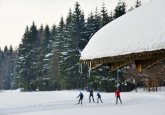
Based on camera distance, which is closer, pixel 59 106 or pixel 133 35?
pixel 133 35

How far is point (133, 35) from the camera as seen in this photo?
870cm

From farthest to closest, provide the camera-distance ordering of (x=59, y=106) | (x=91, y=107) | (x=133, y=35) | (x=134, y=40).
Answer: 1. (x=59, y=106)
2. (x=91, y=107)
3. (x=133, y=35)
4. (x=134, y=40)

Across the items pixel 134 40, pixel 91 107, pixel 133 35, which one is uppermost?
pixel 133 35

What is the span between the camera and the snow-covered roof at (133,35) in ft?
27.0

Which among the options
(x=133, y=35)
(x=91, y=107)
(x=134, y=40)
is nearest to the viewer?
(x=134, y=40)

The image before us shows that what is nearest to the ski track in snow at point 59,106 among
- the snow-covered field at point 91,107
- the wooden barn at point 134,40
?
the snow-covered field at point 91,107

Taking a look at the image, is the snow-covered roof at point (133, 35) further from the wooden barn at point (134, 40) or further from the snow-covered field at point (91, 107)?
the snow-covered field at point (91, 107)

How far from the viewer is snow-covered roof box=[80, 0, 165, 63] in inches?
324

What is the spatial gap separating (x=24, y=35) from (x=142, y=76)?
3861cm

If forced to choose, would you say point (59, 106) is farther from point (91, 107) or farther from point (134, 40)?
point (134, 40)

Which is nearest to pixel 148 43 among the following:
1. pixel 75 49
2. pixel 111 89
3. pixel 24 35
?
pixel 111 89

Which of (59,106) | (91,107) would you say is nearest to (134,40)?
(91,107)

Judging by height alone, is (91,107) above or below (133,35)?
below

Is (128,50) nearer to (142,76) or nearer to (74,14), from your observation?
(142,76)
